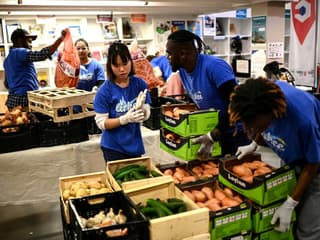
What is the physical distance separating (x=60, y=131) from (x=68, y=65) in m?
0.58

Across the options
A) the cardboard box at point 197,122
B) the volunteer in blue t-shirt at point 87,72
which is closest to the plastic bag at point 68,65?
the volunteer in blue t-shirt at point 87,72

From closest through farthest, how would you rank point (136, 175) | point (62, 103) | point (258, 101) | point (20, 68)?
1. point (258, 101)
2. point (136, 175)
3. point (62, 103)
4. point (20, 68)

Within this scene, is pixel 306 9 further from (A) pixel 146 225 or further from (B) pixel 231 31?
(A) pixel 146 225

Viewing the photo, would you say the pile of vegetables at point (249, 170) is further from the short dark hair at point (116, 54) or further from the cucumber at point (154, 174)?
the short dark hair at point (116, 54)

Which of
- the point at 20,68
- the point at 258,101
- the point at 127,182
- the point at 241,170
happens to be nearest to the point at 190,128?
the point at 241,170

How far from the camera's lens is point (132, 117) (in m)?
2.29

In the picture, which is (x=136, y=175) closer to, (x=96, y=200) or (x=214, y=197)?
(x=96, y=200)

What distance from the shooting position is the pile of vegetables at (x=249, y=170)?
1860mm

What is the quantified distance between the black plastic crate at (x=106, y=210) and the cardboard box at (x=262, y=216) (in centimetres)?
54

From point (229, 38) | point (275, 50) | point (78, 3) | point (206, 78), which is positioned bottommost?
point (206, 78)

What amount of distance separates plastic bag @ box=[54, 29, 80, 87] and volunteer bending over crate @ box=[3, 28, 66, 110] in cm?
10

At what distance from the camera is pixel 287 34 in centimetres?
717

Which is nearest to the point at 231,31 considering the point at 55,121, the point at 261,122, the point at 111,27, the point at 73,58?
the point at 111,27

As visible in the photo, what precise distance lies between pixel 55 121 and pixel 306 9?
13.6 feet
